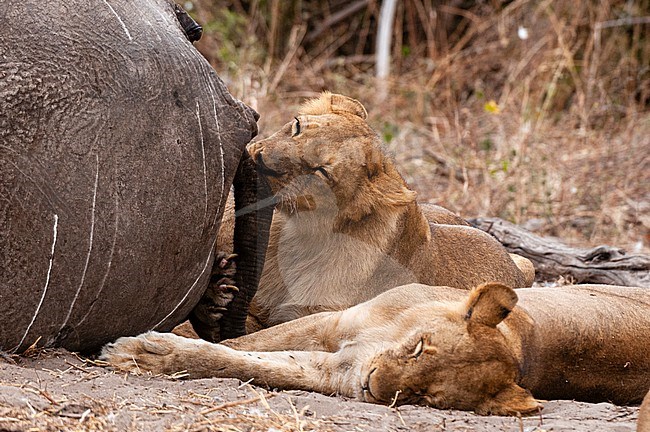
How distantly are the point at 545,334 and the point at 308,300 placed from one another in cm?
118

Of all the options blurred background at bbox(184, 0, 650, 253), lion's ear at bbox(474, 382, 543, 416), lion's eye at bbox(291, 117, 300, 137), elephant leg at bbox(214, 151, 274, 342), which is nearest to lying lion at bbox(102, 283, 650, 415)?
lion's ear at bbox(474, 382, 543, 416)

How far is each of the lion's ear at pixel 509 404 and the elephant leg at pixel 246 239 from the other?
4.01 feet

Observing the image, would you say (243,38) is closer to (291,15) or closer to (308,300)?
(291,15)

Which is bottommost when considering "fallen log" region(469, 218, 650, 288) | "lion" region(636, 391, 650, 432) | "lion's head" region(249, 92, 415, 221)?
"fallen log" region(469, 218, 650, 288)

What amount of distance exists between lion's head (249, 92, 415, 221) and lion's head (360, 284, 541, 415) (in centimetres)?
119

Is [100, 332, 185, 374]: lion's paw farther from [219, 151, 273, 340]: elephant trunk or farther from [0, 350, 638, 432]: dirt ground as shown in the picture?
[219, 151, 273, 340]: elephant trunk

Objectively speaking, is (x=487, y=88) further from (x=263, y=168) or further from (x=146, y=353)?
(x=146, y=353)

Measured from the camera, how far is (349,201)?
4.64 metres

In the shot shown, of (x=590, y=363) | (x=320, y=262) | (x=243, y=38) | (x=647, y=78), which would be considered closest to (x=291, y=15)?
(x=243, y=38)

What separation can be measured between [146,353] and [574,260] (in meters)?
3.74

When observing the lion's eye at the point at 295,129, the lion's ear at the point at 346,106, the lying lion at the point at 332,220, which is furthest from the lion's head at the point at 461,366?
the lion's ear at the point at 346,106

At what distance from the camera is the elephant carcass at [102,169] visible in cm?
332

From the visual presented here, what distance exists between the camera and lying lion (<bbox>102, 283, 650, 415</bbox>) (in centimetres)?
346

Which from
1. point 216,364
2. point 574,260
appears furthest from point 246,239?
point 574,260
